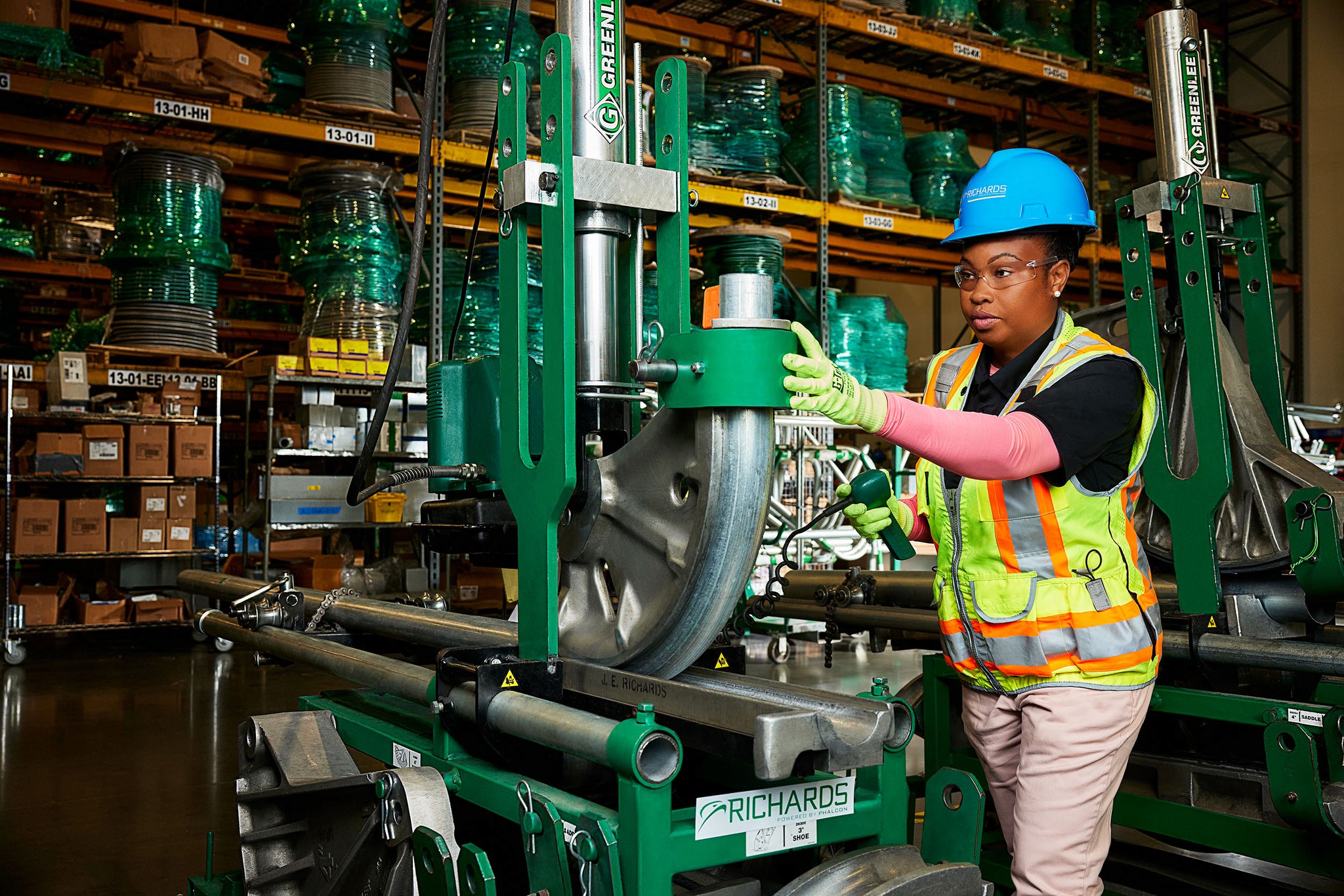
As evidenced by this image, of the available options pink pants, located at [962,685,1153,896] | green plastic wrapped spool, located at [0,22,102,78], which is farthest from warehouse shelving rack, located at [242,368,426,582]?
pink pants, located at [962,685,1153,896]

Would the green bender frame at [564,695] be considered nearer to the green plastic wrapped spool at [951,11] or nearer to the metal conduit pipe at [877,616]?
the metal conduit pipe at [877,616]

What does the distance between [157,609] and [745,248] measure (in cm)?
486

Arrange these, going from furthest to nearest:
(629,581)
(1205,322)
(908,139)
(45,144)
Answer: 1. (908,139)
2. (45,144)
3. (1205,322)
4. (629,581)

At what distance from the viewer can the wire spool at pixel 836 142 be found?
787 centimetres

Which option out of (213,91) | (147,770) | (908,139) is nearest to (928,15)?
(908,139)

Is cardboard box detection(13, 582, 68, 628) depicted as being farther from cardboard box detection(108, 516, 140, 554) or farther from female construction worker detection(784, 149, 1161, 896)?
female construction worker detection(784, 149, 1161, 896)

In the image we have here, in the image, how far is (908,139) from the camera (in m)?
8.82

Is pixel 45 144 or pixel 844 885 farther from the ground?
pixel 45 144

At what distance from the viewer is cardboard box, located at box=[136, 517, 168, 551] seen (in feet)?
25.6

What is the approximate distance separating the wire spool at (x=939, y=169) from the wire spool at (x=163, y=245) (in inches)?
195

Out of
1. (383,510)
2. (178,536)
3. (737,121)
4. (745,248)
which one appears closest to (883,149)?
(737,121)

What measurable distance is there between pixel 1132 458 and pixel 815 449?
6.26 m

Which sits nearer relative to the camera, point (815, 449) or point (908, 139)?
point (815, 449)

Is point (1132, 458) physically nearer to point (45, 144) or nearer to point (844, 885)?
point (844, 885)
